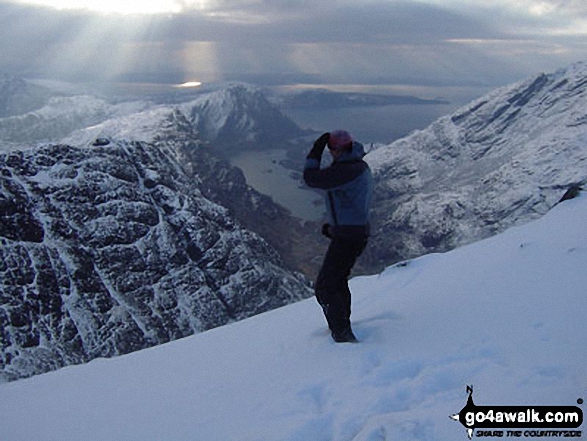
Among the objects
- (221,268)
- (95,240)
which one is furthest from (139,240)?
(221,268)

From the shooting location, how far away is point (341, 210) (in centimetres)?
827

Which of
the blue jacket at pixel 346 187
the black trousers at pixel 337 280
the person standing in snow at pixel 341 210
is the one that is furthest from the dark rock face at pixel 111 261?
the blue jacket at pixel 346 187

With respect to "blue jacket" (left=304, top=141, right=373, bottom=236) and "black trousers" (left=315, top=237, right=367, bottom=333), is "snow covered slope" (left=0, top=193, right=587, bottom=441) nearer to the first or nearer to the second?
"black trousers" (left=315, top=237, right=367, bottom=333)

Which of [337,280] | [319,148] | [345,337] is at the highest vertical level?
[319,148]

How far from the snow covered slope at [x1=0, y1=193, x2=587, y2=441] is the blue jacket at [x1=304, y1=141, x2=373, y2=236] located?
203cm

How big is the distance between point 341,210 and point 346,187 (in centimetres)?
44

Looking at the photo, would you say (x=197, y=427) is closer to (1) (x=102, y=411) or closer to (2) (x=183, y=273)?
(1) (x=102, y=411)

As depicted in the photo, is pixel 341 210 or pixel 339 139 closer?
pixel 339 139

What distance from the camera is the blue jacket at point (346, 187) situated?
314 inches

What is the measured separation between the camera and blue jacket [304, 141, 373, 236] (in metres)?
7.97
